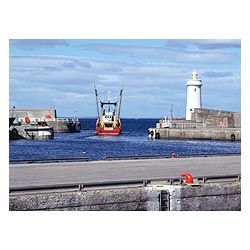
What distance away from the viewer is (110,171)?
17.8m

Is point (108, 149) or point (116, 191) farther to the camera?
point (108, 149)

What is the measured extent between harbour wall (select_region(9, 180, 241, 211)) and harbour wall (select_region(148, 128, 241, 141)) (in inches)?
2084

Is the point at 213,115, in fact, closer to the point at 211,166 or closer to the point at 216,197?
the point at 211,166

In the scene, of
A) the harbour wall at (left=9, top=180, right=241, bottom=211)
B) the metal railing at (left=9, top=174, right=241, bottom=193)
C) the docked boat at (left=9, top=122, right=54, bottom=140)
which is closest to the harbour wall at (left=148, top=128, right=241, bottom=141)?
the docked boat at (left=9, top=122, right=54, bottom=140)

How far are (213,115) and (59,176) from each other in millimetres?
60980

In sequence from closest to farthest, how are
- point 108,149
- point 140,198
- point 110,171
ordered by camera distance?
point 140,198, point 110,171, point 108,149

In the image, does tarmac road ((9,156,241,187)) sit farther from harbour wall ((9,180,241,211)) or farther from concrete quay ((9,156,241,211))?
harbour wall ((9,180,241,211))

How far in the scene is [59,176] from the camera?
16328 millimetres

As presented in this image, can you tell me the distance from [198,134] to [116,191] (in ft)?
192

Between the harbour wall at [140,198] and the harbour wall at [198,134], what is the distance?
5292 cm

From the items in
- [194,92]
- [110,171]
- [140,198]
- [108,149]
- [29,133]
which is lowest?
[108,149]

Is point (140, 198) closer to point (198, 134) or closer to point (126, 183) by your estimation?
point (126, 183)

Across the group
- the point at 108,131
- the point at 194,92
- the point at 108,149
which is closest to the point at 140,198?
the point at 108,149
